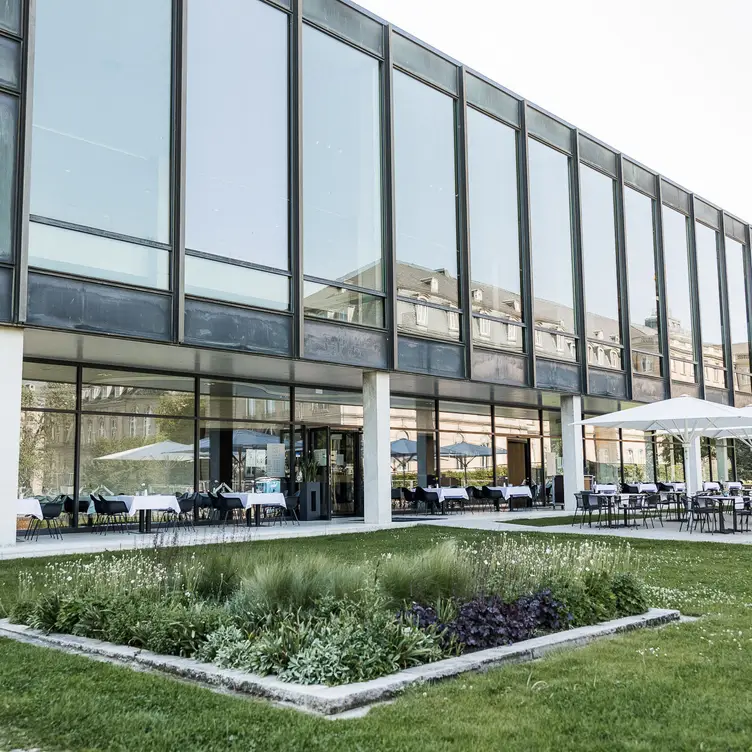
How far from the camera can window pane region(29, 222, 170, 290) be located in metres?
13.2

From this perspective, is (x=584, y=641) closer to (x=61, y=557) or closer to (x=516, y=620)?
(x=516, y=620)

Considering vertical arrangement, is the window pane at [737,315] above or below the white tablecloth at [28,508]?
above

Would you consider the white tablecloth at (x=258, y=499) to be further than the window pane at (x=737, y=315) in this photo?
No

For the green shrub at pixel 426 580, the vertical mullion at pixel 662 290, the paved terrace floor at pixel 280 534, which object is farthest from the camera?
the vertical mullion at pixel 662 290

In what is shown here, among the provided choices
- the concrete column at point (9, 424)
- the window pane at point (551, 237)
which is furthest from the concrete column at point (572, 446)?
the concrete column at point (9, 424)

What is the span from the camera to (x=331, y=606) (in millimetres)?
5723

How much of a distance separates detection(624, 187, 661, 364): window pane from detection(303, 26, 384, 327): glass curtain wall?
11517 mm

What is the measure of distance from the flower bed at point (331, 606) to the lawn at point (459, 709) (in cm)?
43

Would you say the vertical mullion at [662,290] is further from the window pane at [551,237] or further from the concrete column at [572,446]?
the window pane at [551,237]

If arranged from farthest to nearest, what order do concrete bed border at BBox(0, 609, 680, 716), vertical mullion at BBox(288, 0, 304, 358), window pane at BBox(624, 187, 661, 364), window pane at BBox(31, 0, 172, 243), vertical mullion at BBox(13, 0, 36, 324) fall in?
window pane at BBox(624, 187, 661, 364) → vertical mullion at BBox(288, 0, 304, 358) → window pane at BBox(31, 0, 172, 243) → vertical mullion at BBox(13, 0, 36, 324) → concrete bed border at BBox(0, 609, 680, 716)

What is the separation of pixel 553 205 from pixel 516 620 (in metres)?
20.1

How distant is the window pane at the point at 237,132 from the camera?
15.8 m

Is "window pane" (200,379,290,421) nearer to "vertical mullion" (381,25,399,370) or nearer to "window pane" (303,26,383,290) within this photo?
"vertical mullion" (381,25,399,370)

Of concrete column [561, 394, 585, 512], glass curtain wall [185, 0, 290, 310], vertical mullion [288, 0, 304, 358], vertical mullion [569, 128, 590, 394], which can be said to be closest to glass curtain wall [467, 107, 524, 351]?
vertical mullion [569, 128, 590, 394]
